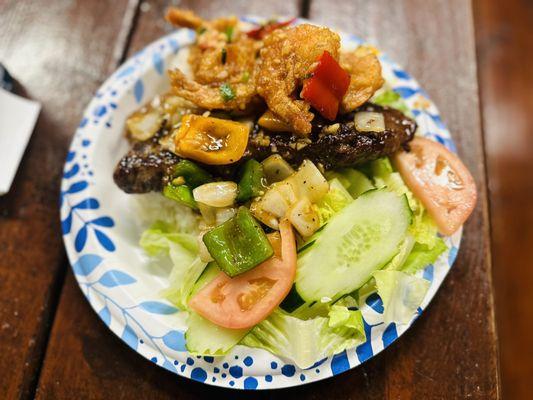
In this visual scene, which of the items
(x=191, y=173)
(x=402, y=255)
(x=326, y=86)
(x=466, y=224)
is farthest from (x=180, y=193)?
(x=466, y=224)

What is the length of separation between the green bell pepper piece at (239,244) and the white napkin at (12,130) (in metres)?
1.46

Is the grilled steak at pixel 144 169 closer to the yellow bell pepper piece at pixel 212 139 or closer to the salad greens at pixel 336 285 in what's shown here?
the yellow bell pepper piece at pixel 212 139

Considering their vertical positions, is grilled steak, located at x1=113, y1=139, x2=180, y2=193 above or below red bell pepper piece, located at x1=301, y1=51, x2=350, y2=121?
below

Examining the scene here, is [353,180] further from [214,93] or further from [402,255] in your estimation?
[214,93]

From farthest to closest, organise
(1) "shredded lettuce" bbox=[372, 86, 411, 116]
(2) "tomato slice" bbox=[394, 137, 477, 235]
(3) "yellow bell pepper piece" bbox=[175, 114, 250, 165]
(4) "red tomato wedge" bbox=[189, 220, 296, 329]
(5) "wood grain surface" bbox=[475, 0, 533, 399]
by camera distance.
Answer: (5) "wood grain surface" bbox=[475, 0, 533, 399]
(1) "shredded lettuce" bbox=[372, 86, 411, 116]
(2) "tomato slice" bbox=[394, 137, 477, 235]
(3) "yellow bell pepper piece" bbox=[175, 114, 250, 165]
(4) "red tomato wedge" bbox=[189, 220, 296, 329]

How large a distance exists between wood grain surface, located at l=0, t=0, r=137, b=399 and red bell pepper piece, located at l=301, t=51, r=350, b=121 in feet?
5.46

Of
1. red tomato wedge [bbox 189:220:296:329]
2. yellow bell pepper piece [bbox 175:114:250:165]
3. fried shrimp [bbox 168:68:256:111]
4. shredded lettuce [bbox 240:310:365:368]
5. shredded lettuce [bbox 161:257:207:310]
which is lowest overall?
shredded lettuce [bbox 161:257:207:310]

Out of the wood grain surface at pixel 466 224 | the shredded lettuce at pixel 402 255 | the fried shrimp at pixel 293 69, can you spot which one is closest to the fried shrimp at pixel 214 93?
the fried shrimp at pixel 293 69

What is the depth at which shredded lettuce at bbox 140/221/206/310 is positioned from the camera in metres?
2.31

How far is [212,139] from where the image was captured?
7.45ft

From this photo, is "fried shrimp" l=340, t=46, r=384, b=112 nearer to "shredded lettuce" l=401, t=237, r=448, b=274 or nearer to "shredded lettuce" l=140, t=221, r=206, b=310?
"shredded lettuce" l=401, t=237, r=448, b=274

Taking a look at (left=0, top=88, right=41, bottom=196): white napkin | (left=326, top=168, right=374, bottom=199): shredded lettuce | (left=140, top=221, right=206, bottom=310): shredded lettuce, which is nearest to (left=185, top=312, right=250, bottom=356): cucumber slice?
(left=140, top=221, right=206, bottom=310): shredded lettuce

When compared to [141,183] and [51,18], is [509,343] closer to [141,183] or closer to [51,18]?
[141,183]

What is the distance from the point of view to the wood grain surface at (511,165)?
361 centimetres
